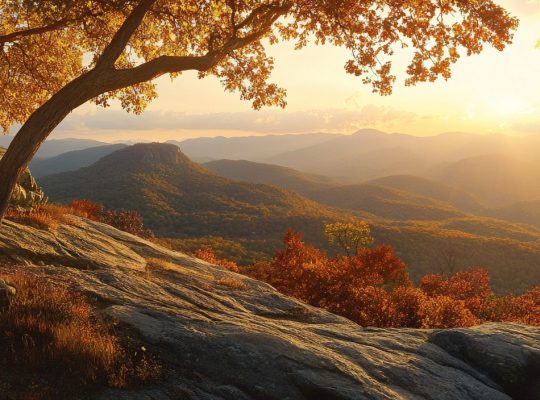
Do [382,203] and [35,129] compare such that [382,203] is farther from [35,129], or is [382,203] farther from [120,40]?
[35,129]

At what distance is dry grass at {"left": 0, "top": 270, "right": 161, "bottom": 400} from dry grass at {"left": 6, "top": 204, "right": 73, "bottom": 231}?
22.3 feet

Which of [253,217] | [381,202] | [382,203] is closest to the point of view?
[253,217]

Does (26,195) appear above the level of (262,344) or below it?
above

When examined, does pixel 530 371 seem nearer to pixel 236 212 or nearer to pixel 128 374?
pixel 128 374

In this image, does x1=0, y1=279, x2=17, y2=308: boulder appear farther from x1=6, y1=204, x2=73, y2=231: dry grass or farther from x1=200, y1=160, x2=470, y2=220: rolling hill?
x1=200, y1=160, x2=470, y2=220: rolling hill

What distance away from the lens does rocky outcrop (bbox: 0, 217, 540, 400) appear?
617 centimetres

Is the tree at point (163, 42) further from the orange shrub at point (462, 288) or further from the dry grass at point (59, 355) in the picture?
the orange shrub at point (462, 288)

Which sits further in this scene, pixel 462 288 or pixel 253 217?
pixel 253 217

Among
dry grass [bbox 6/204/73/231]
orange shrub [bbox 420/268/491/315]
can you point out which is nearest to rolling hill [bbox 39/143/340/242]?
orange shrub [bbox 420/268/491/315]

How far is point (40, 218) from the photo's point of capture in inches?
512

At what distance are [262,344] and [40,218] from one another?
9468 millimetres

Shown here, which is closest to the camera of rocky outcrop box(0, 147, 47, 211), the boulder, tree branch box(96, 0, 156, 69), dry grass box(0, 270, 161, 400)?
dry grass box(0, 270, 161, 400)

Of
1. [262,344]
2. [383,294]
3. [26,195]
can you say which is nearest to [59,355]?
[262,344]

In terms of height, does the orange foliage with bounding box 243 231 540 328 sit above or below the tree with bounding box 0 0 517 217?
below
